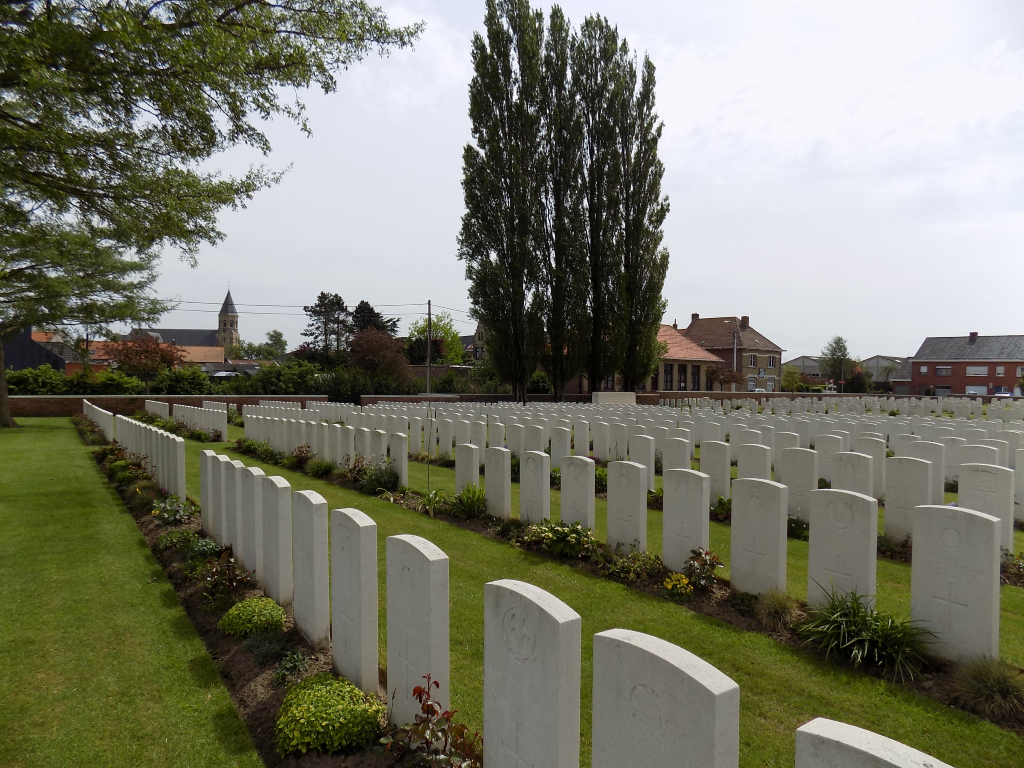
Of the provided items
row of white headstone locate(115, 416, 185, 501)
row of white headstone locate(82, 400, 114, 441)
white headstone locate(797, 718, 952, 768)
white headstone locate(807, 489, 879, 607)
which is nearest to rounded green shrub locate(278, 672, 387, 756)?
white headstone locate(797, 718, 952, 768)

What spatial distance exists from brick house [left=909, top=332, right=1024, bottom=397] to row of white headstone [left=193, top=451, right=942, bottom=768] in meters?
80.0

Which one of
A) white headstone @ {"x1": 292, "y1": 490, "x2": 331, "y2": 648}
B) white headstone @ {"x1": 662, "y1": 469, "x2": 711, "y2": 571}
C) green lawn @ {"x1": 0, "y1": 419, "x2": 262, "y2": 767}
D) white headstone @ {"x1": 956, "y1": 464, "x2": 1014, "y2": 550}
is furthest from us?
white headstone @ {"x1": 956, "y1": 464, "x2": 1014, "y2": 550}

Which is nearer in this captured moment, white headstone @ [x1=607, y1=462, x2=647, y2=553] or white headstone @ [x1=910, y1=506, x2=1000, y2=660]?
white headstone @ [x1=910, y1=506, x2=1000, y2=660]

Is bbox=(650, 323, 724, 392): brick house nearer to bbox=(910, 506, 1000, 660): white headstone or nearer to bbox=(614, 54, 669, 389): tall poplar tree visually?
bbox=(614, 54, 669, 389): tall poplar tree

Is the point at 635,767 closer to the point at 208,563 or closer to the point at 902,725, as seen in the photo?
the point at 902,725

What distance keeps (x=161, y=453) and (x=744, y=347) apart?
2428 inches

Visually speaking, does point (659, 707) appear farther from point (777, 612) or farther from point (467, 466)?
point (467, 466)

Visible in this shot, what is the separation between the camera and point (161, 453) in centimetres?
870

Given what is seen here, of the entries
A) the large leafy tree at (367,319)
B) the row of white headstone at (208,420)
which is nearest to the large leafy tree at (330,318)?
the large leafy tree at (367,319)

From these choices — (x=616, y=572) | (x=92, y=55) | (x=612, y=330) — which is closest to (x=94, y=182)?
(x=92, y=55)

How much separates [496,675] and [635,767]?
0.68 metres

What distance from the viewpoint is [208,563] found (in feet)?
16.8

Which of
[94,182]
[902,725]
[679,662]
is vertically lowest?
[902,725]

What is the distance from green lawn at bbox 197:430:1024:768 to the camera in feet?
9.89
